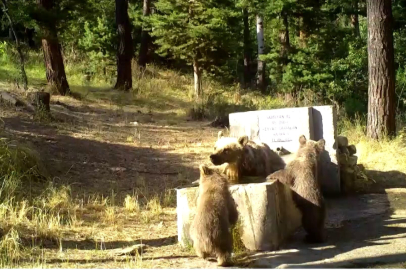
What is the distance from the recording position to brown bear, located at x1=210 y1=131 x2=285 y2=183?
271 inches

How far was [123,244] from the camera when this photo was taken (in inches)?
258

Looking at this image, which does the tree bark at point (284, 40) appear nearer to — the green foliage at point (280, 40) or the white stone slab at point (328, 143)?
the green foliage at point (280, 40)

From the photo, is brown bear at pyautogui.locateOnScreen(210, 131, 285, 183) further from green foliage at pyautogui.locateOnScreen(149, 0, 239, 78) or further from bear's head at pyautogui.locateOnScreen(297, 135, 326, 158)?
green foliage at pyautogui.locateOnScreen(149, 0, 239, 78)

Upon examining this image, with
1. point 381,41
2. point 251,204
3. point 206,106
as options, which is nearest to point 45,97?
point 206,106

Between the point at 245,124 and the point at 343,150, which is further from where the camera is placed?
the point at 343,150

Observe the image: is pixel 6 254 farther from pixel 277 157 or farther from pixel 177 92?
pixel 177 92

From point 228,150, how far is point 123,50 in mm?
14541

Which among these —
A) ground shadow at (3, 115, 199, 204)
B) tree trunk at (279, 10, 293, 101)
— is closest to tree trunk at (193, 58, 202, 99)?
tree trunk at (279, 10, 293, 101)

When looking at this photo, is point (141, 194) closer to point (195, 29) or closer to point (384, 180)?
point (384, 180)

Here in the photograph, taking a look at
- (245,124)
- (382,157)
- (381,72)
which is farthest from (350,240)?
(381,72)

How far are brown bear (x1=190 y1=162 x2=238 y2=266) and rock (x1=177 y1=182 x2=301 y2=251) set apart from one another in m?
0.55

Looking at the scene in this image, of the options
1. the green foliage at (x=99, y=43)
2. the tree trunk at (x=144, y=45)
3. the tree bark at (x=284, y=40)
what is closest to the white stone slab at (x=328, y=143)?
the tree bark at (x=284, y=40)

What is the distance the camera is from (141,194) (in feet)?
29.8

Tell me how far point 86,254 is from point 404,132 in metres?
8.15
